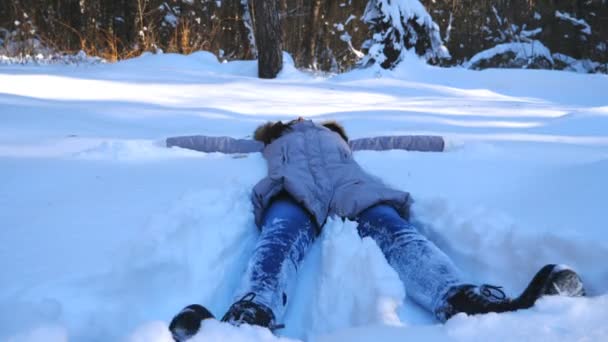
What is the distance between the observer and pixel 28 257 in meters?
1.40

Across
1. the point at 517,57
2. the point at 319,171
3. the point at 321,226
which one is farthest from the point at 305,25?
the point at 321,226

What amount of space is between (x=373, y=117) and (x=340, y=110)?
1.79 ft

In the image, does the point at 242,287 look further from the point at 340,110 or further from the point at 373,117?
the point at 340,110

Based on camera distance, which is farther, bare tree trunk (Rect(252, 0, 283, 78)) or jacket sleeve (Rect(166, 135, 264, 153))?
bare tree trunk (Rect(252, 0, 283, 78))

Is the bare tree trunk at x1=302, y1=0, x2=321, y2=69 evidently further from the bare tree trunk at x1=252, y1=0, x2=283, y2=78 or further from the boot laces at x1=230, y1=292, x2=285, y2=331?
the boot laces at x1=230, y1=292, x2=285, y2=331

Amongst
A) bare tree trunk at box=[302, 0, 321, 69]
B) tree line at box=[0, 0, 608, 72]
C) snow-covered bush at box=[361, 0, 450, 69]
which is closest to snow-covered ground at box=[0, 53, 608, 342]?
snow-covered bush at box=[361, 0, 450, 69]

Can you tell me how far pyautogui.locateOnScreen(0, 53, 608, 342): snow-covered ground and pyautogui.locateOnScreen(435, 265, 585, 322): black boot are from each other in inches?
4.5

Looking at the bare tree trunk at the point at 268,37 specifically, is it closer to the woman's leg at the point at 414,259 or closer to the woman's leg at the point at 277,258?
the woman's leg at the point at 277,258

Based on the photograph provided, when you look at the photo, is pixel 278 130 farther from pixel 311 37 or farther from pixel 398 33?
pixel 311 37

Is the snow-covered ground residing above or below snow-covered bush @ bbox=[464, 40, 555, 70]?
below

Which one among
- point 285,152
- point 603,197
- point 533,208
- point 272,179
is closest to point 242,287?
point 272,179

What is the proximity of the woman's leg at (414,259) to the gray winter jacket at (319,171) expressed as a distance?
0.40 ft

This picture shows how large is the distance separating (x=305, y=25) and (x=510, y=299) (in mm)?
11634

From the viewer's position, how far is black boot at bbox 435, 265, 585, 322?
1.22 meters
